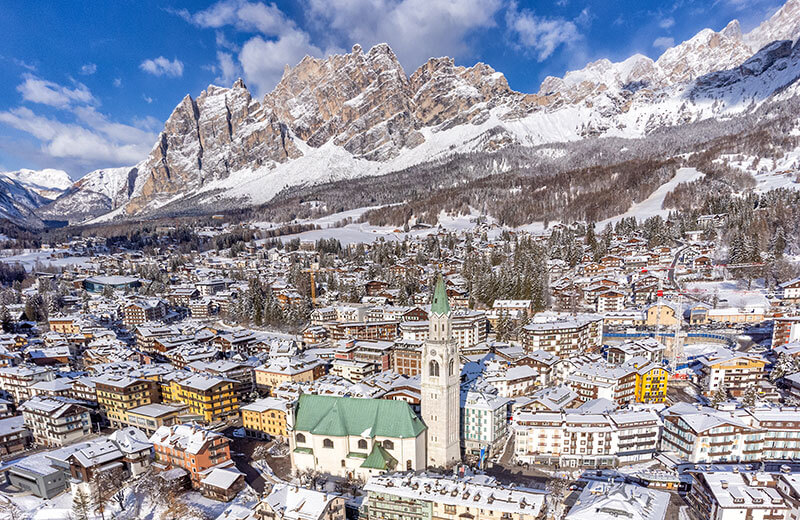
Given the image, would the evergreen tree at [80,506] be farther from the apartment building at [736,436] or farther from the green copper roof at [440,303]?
the apartment building at [736,436]

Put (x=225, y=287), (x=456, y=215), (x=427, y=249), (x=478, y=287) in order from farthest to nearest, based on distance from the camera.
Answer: (x=456, y=215)
(x=427, y=249)
(x=225, y=287)
(x=478, y=287)

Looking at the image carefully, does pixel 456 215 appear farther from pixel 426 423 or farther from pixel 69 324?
pixel 426 423

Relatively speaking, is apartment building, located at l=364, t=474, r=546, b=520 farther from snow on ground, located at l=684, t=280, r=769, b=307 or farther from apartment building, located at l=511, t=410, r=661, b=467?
snow on ground, located at l=684, t=280, r=769, b=307

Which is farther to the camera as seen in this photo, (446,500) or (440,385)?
(440,385)

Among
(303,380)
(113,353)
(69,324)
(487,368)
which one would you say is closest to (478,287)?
(487,368)

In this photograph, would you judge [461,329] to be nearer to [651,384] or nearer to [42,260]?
[651,384]

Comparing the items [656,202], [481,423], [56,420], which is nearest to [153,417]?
[56,420]
